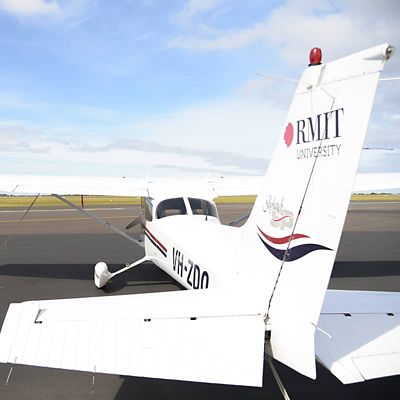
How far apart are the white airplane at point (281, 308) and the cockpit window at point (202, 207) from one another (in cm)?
386

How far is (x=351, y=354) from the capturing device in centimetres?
301

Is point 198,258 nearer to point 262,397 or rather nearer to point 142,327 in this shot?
point 262,397

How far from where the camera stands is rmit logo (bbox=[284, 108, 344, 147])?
2.87m

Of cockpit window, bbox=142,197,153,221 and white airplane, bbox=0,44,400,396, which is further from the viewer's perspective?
cockpit window, bbox=142,197,153,221

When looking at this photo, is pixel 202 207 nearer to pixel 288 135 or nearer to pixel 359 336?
pixel 288 135

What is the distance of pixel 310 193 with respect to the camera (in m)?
3.03

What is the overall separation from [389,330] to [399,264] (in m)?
9.58

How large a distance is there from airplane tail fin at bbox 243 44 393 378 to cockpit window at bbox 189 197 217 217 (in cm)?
420

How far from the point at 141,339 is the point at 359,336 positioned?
5.32 ft

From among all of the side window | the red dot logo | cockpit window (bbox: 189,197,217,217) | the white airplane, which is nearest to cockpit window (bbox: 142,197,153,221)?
the side window

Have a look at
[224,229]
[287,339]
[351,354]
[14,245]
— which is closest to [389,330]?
[351,354]

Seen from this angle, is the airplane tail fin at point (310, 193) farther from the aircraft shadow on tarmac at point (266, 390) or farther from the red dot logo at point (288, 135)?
the aircraft shadow on tarmac at point (266, 390)

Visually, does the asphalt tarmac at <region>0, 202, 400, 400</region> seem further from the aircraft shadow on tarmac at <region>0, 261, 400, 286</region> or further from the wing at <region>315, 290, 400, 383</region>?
the wing at <region>315, 290, 400, 383</region>

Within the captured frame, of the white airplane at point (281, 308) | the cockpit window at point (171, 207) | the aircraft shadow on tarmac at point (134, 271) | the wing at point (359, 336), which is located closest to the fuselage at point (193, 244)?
the cockpit window at point (171, 207)
